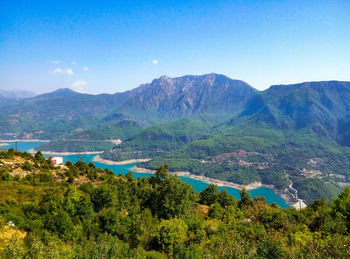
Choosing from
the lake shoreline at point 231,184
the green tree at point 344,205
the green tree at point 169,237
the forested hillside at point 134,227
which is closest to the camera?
the forested hillside at point 134,227

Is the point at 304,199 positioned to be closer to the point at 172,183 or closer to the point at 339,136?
the point at 172,183

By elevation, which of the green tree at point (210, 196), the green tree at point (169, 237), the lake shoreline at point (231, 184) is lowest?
the lake shoreline at point (231, 184)

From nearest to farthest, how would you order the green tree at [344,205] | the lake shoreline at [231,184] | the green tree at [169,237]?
the green tree at [169,237], the green tree at [344,205], the lake shoreline at [231,184]

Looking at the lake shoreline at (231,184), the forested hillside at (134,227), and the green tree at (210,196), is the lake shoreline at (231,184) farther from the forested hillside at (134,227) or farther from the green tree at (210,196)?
the forested hillside at (134,227)

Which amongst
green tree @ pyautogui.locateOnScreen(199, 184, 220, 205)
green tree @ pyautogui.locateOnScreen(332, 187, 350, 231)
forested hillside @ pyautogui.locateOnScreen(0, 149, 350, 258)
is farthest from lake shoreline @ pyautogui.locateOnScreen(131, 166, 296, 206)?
forested hillside @ pyautogui.locateOnScreen(0, 149, 350, 258)

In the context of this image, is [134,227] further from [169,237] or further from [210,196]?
[210,196]

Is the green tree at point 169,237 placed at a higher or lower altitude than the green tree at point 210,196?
higher

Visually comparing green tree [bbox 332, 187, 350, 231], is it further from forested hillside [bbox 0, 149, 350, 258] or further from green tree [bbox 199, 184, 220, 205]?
green tree [bbox 199, 184, 220, 205]

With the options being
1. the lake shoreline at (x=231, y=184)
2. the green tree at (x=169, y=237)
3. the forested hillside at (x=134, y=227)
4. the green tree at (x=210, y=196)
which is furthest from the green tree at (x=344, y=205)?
the lake shoreline at (x=231, y=184)

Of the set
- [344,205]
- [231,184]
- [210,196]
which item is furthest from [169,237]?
[231,184]

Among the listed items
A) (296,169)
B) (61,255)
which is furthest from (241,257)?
(296,169)
